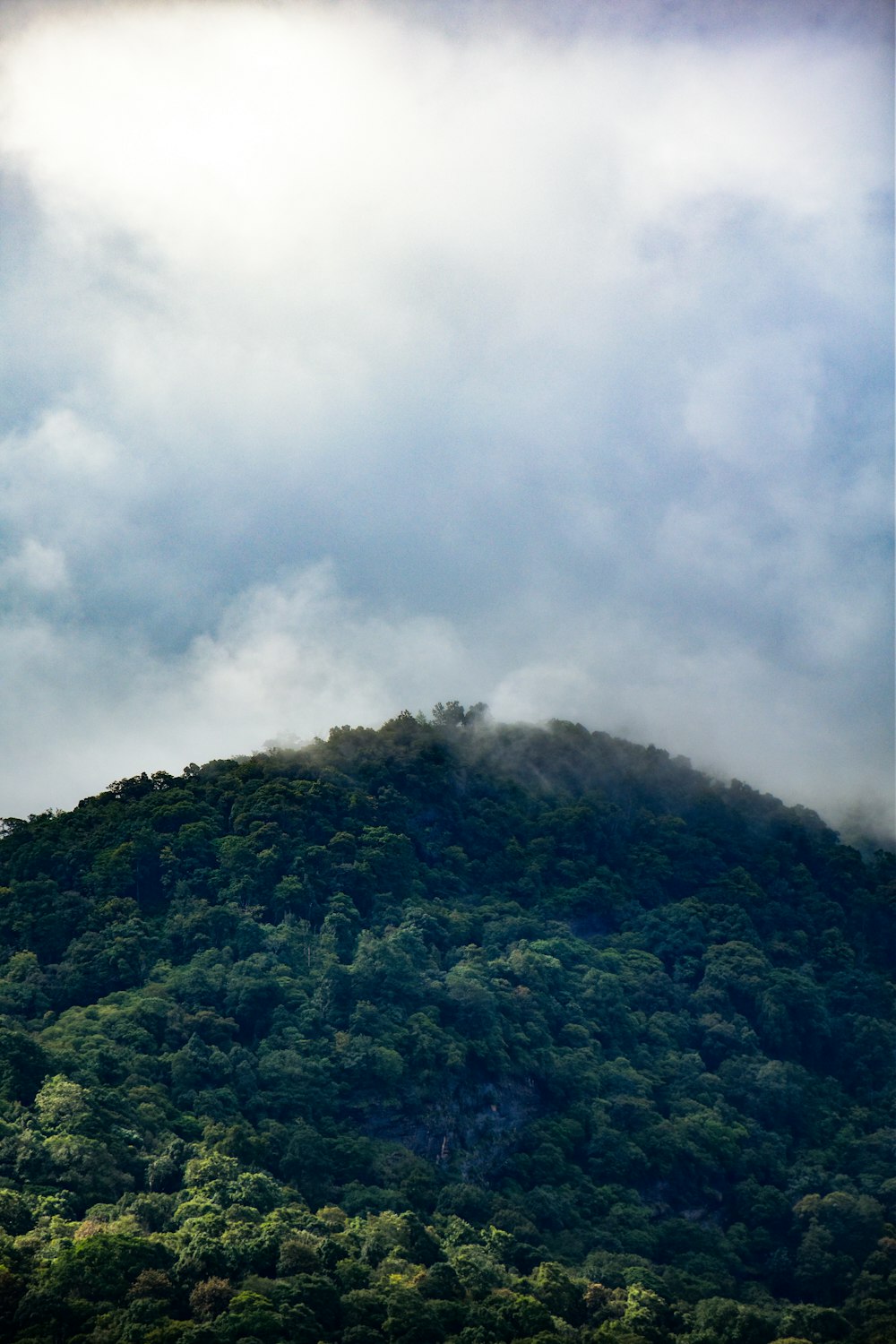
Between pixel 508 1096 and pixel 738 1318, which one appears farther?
pixel 508 1096

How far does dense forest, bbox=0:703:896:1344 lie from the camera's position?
2279 inches

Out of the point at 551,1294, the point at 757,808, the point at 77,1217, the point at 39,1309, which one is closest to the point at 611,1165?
the point at 551,1294

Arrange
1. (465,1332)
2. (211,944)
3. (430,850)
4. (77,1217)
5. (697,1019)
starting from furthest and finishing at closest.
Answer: (430,850)
(697,1019)
(211,944)
(77,1217)
(465,1332)


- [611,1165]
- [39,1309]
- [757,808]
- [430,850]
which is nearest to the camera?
[39,1309]

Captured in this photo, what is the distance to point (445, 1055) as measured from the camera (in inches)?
3061

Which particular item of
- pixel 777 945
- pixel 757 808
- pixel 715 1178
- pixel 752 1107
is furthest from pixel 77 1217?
pixel 757 808

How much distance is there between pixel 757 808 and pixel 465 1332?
68.5 metres

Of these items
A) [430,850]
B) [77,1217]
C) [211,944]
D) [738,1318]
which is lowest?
[738,1318]

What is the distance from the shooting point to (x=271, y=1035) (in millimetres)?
77938

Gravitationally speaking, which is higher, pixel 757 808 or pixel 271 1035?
pixel 757 808

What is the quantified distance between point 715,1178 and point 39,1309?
40002 millimetres

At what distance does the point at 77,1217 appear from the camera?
59719 mm

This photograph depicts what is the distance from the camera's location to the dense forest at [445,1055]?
5788 cm

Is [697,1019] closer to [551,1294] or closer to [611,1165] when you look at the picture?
[611,1165]
